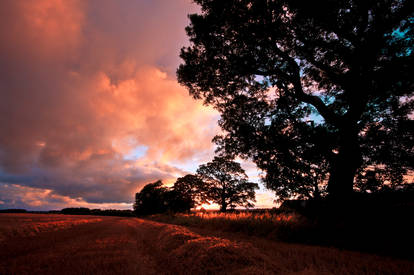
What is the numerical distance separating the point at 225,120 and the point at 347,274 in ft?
25.3

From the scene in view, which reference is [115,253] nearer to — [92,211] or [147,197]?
[147,197]

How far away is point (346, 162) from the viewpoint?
20.7 feet

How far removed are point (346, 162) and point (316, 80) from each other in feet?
15.2

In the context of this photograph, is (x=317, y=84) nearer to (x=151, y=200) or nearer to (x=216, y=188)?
(x=216, y=188)

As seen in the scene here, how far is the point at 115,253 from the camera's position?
356 cm

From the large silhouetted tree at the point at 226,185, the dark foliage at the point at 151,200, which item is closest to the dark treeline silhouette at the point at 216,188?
the large silhouetted tree at the point at 226,185

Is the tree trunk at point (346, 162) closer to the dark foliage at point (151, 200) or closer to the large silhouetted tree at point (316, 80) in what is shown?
the large silhouetted tree at point (316, 80)

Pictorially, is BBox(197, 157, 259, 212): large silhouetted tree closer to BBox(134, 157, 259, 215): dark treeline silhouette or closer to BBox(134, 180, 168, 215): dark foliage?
BBox(134, 157, 259, 215): dark treeline silhouette

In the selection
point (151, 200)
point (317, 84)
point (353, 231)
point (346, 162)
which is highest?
point (317, 84)

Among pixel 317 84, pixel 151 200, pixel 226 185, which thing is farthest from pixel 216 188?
pixel 151 200

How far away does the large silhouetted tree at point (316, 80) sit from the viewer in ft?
19.7

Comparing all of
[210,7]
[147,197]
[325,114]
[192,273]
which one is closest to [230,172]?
[325,114]

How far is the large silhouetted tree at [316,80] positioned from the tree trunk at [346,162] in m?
0.04

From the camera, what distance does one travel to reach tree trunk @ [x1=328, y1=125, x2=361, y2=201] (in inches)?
245
